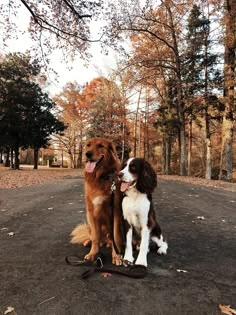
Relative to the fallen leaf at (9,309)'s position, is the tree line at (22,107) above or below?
above

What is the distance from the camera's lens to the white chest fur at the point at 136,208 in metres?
3.18

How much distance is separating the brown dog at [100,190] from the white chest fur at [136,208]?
6.8 inches

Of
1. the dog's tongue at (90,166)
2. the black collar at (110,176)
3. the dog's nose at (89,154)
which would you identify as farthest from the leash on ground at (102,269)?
the dog's nose at (89,154)

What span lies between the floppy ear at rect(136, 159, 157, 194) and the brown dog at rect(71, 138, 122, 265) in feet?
1.06

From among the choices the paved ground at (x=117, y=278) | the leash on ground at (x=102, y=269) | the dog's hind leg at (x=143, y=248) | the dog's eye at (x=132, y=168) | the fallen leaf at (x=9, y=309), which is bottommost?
the fallen leaf at (x=9, y=309)

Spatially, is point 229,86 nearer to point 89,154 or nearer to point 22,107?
point 89,154

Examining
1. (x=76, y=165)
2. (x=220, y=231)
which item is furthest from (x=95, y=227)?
(x=76, y=165)

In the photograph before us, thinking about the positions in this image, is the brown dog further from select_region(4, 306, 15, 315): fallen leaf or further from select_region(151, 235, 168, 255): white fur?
select_region(4, 306, 15, 315): fallen leaf

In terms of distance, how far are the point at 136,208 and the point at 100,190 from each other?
19.4 inches

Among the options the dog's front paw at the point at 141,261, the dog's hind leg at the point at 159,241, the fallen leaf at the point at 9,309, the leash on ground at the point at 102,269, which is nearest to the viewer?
the fallen leaf at the point at 9,309

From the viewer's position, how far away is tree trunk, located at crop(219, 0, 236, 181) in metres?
17.1

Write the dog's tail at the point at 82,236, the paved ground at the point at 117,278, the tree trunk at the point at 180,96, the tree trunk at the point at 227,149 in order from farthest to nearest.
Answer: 1. the tree trunk at the point at 180,96
2. the tree trunk at the point at 227,149
3. the dog's tail at the point at 82,236
4. the paved ground at the point at 117,278

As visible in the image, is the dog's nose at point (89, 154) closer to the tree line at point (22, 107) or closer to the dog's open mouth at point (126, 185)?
the dog's open mouth at point (126, 185)

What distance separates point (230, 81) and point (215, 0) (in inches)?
248
